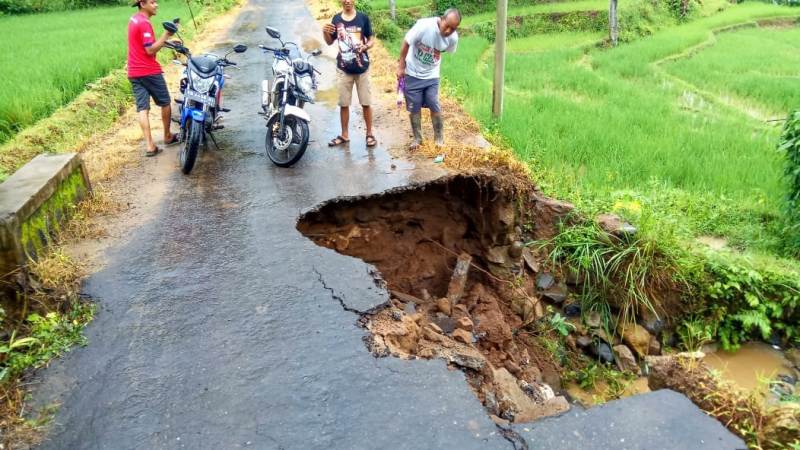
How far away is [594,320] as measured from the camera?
191 inches

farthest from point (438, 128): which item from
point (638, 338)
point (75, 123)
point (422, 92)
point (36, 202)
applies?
point (75, 123)

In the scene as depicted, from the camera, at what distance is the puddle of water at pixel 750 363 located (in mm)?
4270

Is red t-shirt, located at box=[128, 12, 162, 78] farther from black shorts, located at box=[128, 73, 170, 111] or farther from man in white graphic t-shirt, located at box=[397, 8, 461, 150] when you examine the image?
man in white graphic t-shirt, located at box=[397, 8, 461, 150]

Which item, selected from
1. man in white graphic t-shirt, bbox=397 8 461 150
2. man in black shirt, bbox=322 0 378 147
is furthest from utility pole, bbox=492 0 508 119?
man in black shirt, bbox=322 0 378 147

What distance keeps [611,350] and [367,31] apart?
12.9ft

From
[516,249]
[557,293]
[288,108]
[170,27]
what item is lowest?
[557,293]

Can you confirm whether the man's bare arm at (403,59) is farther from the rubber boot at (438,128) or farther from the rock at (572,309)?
the rock at (572,309)

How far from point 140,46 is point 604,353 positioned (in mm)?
5514

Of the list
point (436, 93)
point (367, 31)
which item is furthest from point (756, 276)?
point (367, 31)

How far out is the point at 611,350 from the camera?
4707 mm

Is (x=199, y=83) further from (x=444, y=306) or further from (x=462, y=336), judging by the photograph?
(x=462, y=336)

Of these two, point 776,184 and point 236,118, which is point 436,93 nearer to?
point 236,118

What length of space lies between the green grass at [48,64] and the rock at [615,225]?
689cm

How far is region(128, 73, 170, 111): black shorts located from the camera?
577 cm
